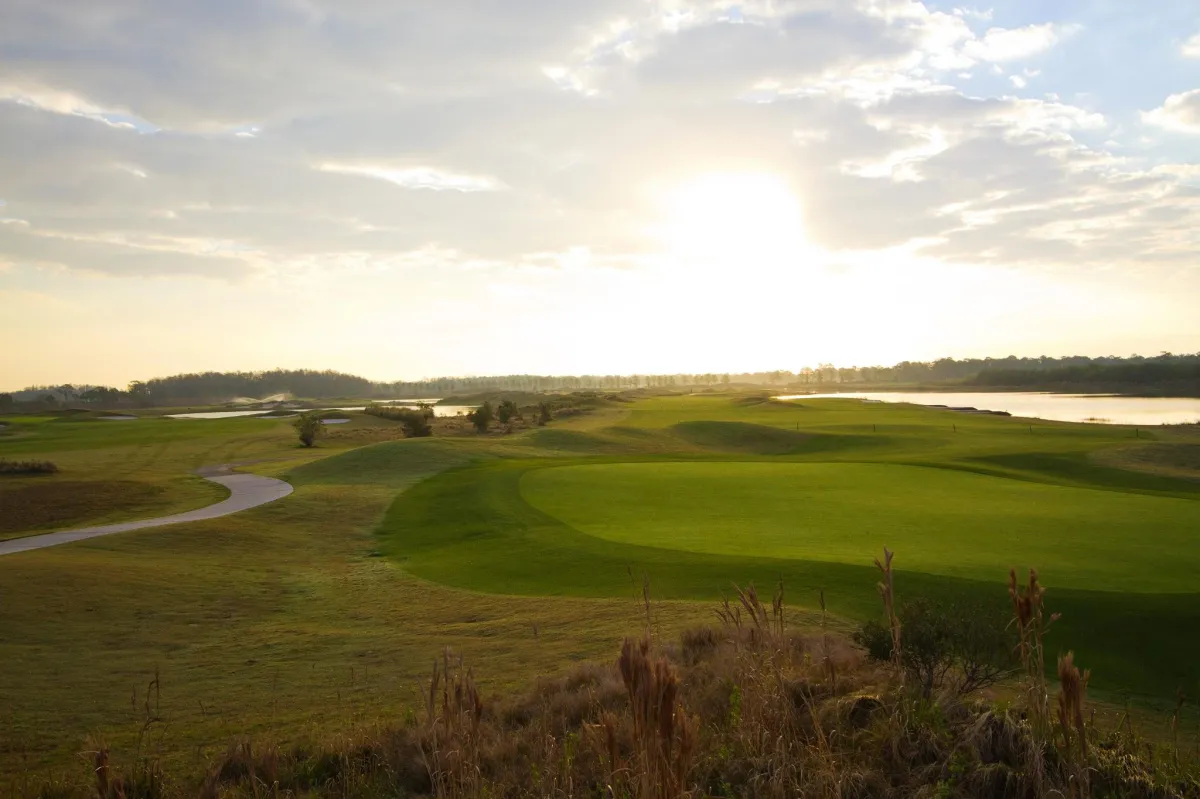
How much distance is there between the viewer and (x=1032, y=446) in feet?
Answer: 128

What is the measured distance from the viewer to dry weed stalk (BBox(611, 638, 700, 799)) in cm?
262

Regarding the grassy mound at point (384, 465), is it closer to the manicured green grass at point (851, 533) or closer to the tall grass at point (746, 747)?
the manicured green grass at point (851, 533)

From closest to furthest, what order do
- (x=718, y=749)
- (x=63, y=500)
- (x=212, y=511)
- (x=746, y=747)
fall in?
(x=746, y=747) → (x=718, y=749) → (x=212, y=511) → (x=63, y=500)

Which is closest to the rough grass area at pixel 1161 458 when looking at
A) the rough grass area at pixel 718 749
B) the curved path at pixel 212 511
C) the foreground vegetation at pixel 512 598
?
the foreground vegetation at pixel 512 598

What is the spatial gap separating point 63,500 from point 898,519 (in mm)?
29541

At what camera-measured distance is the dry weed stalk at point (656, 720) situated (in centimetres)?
262

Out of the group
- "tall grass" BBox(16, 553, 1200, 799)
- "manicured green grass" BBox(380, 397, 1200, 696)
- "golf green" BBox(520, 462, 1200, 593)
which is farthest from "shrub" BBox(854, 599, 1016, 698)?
"golf green" BBox(520, 462, 1200, 593)

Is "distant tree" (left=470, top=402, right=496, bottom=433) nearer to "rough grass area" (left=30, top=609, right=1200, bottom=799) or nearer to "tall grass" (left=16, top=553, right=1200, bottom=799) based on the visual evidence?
"rough grass area" (left=30, top=609, right=1200, bottom=799)

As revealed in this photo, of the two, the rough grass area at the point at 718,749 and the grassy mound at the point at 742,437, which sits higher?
the rough grass area at the point at 718,749

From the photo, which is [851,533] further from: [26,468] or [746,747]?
[26,468]

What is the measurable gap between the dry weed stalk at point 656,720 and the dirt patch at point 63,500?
2839 centimetres

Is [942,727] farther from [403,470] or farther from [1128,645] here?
[403,470]

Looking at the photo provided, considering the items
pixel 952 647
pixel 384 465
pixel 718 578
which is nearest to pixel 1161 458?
pixel 718 578

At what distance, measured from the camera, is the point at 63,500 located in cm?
2753
